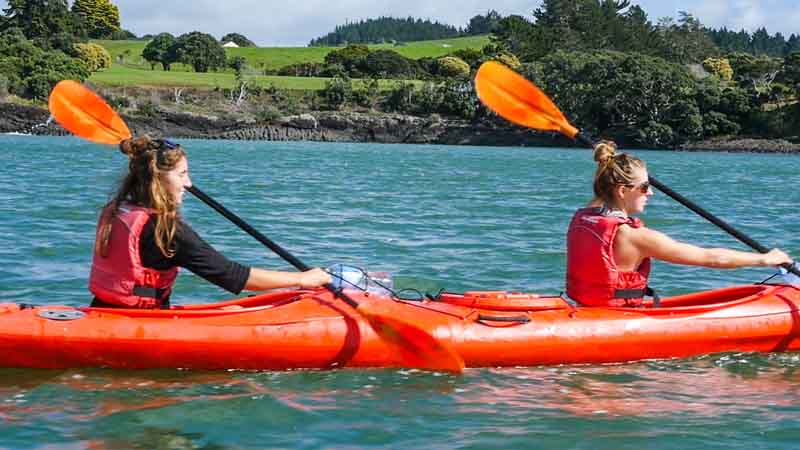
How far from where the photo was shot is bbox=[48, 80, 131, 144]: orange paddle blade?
6.36 meters

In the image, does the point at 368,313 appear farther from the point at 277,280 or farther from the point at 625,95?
the point at 625,95

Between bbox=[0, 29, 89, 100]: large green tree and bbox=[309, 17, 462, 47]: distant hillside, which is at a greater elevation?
bbox=[309, 17, 462, 47]: distant hillside

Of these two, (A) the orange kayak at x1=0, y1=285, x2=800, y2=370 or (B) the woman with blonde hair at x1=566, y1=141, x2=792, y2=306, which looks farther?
(B) the woman with blonde hair at x1=566, y1=141, x2=792, y2=306

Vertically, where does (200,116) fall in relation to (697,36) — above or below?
below

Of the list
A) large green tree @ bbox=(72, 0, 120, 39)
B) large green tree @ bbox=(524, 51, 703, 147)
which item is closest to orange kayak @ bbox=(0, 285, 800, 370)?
large green tree @ bbox=(524, 51, 703, 147)

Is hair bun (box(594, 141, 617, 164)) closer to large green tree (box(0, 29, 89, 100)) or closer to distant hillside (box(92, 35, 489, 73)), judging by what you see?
large green tree (box(0, 29, 89, 100))

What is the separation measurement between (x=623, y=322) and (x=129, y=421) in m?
2.73

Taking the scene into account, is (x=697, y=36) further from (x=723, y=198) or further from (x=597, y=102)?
(x=723, y=198)

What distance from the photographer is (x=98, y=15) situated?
8306cm

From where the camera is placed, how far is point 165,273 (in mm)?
5633

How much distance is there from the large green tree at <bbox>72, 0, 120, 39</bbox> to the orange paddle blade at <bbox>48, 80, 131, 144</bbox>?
256 ft

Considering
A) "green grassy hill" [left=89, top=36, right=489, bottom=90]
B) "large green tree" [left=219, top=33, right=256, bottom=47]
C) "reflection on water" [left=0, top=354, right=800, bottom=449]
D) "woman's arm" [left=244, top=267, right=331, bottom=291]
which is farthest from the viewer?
"large green tree" [left=219, top=33, right=256, bottom=47]

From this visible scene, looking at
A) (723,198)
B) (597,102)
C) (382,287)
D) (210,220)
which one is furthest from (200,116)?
(382,287)

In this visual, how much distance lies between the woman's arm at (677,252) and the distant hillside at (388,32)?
151 metres
